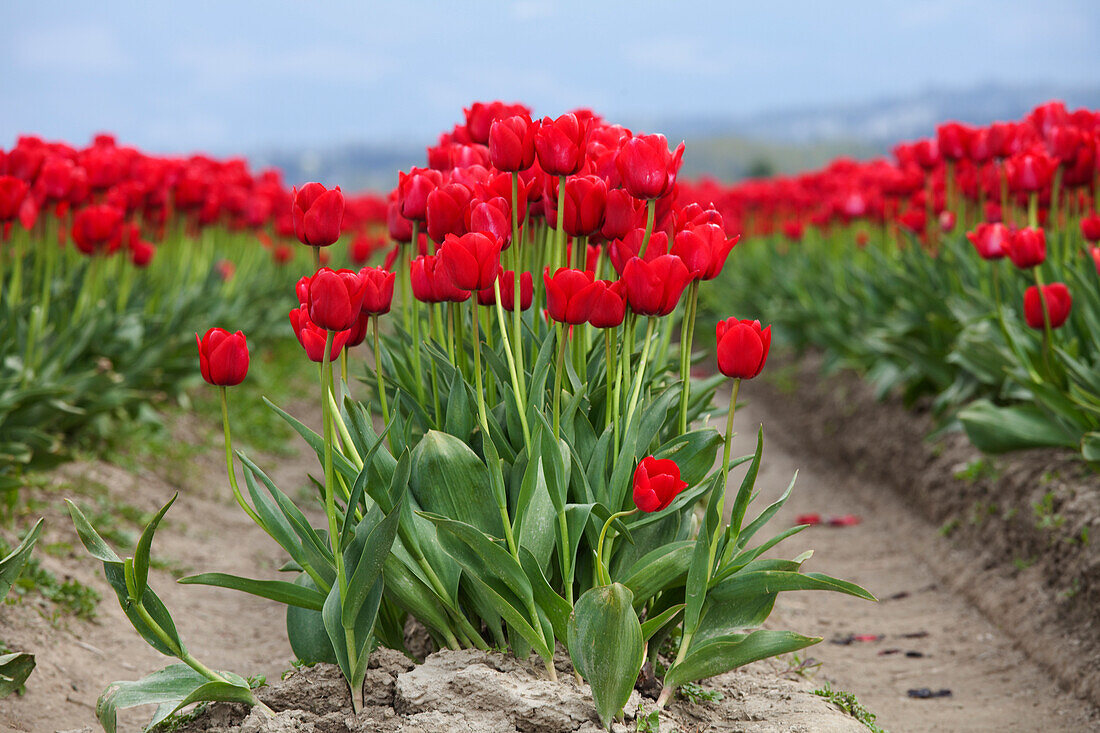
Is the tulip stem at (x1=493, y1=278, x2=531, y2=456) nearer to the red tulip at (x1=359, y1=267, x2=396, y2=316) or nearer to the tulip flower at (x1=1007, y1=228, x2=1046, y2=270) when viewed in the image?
the red tulip at (x1=359, y1=267, x2=396, y2=316)

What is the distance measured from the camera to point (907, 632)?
12.5ft

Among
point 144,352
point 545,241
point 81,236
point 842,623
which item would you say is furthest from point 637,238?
point 144,352

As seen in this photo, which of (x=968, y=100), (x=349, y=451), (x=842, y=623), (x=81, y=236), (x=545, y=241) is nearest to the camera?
(x=349, y=451)

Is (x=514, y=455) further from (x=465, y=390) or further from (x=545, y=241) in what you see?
(x=545, y=241)

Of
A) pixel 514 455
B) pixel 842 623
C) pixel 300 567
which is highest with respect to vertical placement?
pixel 514 455

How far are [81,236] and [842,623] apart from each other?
12.0 ft

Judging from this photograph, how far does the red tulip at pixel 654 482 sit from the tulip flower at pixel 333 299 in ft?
2.03

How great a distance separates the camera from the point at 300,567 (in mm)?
2264

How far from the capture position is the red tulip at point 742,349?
1909mm

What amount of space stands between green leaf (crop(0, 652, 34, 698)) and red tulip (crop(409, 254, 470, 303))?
1.19 meters

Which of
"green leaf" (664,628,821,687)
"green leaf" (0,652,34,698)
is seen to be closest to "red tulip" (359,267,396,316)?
"green leaf" (664,628,821,687)

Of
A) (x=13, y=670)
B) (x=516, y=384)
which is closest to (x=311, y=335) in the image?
(x=516, y=384)

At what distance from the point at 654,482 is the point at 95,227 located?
11.4 ft

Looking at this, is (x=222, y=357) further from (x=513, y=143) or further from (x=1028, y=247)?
(x=1028, y=247)
